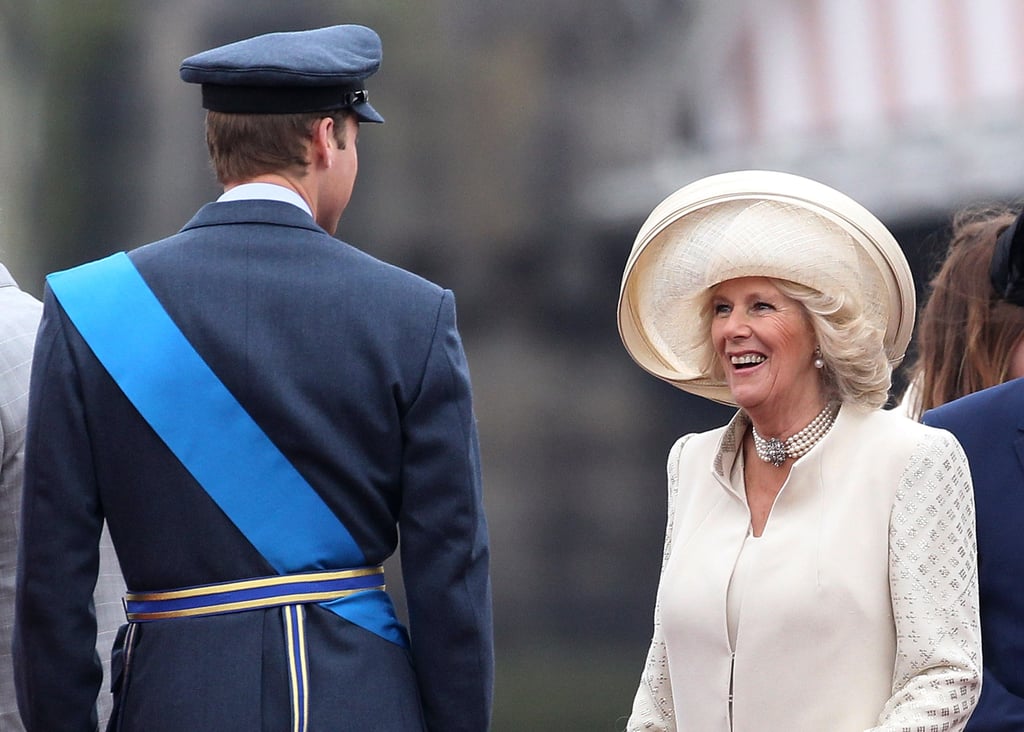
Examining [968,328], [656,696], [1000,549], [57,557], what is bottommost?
[656,696]

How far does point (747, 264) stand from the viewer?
241 centimetres

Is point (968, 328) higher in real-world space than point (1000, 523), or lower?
higher

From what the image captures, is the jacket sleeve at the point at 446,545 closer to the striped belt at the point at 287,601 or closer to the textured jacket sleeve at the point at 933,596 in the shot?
the striped belt at the point at 287,601

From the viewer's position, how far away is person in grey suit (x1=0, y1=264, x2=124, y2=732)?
2695 millimetres

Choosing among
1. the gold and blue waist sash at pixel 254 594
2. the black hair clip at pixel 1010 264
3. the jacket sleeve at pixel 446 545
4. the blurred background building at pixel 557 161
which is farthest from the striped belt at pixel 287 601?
the blurred background building at pixel 557 161

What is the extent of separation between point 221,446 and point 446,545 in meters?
0.32

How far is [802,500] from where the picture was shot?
2.39 m

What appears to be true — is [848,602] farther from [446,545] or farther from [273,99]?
[273,99]

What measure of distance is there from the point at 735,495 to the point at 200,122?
3.64 metres

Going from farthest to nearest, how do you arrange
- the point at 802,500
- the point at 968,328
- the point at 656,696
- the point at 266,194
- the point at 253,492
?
the point at 968,328 → the point at 656,696 → the point at 802,500 → the point at 266,194 → the point at 253,492

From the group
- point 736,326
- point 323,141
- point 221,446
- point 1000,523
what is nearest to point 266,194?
point 323,141

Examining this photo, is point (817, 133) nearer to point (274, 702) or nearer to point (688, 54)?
point (688, 54)

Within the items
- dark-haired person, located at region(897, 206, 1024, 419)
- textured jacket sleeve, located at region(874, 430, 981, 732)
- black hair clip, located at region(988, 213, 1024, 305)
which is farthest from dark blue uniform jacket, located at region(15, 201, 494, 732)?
dark-haired person, located at region(897, 206, 1024, 419)

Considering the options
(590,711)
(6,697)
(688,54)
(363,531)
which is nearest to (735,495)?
(363,531)
